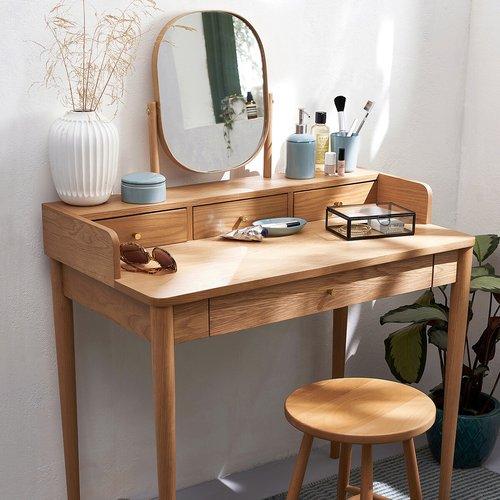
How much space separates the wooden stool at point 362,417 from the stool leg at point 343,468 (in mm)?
215

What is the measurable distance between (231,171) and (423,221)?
1.86 feet

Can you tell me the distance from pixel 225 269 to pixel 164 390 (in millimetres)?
326

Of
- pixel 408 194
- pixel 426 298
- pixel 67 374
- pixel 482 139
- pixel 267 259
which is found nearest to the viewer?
pixel 267 259

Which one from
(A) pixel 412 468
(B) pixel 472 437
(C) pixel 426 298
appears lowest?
(B) pixel 472 437

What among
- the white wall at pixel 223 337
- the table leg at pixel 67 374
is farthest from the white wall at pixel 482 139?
the table leg at pixel 67 374

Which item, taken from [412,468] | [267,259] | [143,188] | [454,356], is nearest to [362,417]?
[412,468]

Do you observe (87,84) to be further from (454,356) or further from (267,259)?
(454,356)

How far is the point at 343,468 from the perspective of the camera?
105 inches

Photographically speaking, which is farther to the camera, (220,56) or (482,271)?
(482,271)

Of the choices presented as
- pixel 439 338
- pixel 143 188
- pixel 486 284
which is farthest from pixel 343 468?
pixel 143 188

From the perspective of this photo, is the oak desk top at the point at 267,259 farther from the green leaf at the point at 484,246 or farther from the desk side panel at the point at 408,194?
the green leaf at the point at 484,246

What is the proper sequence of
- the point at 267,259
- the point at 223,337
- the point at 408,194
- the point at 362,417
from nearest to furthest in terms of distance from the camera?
the point at 362,417 < the point at 267,259 < the point at 408,194 < the point at 223,337

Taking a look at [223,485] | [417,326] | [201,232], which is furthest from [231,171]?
[223,485]

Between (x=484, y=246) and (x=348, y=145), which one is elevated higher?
(x=348, y=145)
